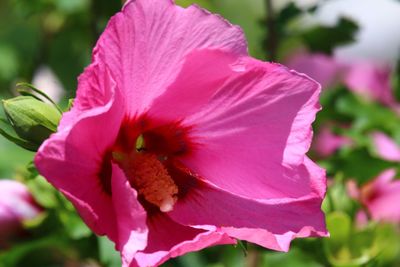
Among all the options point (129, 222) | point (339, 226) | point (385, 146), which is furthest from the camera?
point (385, 146)

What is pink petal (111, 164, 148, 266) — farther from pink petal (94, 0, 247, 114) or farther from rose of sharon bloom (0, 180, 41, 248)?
rose of sharon bloom (0, 180, 41, 248)

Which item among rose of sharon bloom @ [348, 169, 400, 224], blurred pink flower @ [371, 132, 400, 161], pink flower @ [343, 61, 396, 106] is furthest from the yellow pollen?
pink flower @ [343, 61, 396, 106]

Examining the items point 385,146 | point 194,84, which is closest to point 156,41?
point 194,84

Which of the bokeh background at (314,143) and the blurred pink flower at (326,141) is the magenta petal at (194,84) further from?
the blurred pink flower at (326,141)

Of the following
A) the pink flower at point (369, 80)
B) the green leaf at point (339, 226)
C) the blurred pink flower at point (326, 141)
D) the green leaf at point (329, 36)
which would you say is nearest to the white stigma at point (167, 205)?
the green leaf at point (339, 226)

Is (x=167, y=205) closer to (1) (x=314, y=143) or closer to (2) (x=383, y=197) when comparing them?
(2) (x=383, y=197)

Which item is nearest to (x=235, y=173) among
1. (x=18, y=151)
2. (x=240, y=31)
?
(x=240, y=31)
